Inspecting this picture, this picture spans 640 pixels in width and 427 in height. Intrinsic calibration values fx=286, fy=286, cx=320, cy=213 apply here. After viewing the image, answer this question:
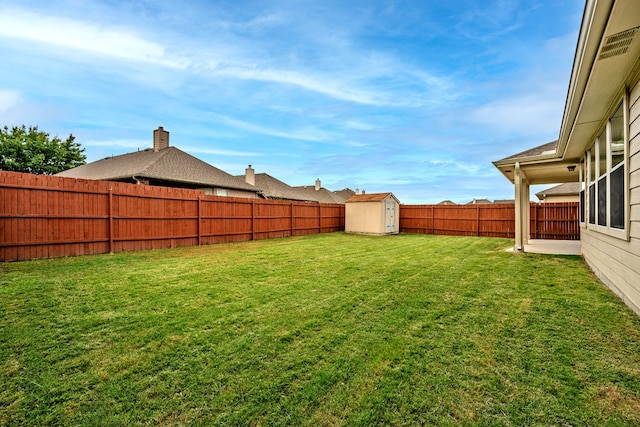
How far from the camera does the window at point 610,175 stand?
3699 millimetres

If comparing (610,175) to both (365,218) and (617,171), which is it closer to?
(617,171)

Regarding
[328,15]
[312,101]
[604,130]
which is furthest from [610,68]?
[312,101]

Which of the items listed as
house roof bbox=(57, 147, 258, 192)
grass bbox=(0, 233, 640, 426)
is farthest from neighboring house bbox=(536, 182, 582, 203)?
house roof bbox=(57, 147, 258, 192)

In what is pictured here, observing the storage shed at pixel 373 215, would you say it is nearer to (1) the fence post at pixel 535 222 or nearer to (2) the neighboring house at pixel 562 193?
(1) the fence post at pixel 535 222

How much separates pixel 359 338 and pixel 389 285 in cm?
194

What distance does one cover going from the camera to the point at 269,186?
2381cm

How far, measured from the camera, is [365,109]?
16.2 m

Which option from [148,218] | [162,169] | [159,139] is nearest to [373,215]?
[148,218]

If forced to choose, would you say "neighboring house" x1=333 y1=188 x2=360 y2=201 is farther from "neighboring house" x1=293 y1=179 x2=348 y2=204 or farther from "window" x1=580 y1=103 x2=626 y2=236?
"window" x1=580 y1=103 x2=626 y2=236

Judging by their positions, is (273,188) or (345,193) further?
(345,193)

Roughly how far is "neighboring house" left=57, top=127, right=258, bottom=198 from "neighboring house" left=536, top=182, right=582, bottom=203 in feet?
65.4

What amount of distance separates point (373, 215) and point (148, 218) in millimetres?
10196

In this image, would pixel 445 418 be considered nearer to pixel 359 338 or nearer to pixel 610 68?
pixel 359 338

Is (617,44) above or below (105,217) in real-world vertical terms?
above
